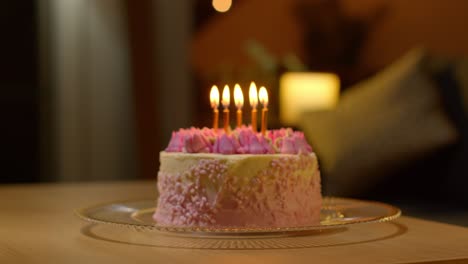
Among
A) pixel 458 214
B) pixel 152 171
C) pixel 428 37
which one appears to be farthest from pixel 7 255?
pixel 428 37

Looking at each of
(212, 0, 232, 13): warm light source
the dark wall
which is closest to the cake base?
the dark wall

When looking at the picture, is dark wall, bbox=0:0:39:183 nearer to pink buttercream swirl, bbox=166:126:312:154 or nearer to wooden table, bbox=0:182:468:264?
wooden table, bbox=0:182:468:264

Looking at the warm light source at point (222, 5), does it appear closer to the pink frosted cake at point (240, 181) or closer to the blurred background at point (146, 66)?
the blurred background at point (146, 66)

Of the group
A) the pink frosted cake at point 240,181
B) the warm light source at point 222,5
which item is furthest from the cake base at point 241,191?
the warm light source at point 222,5

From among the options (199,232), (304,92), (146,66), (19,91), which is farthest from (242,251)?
(19,91)

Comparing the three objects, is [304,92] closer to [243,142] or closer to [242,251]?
[243,142]

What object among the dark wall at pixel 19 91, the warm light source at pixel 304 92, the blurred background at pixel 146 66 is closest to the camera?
the warm light source at pixel 304 92

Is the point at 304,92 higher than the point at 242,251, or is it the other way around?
the point at 304,92
